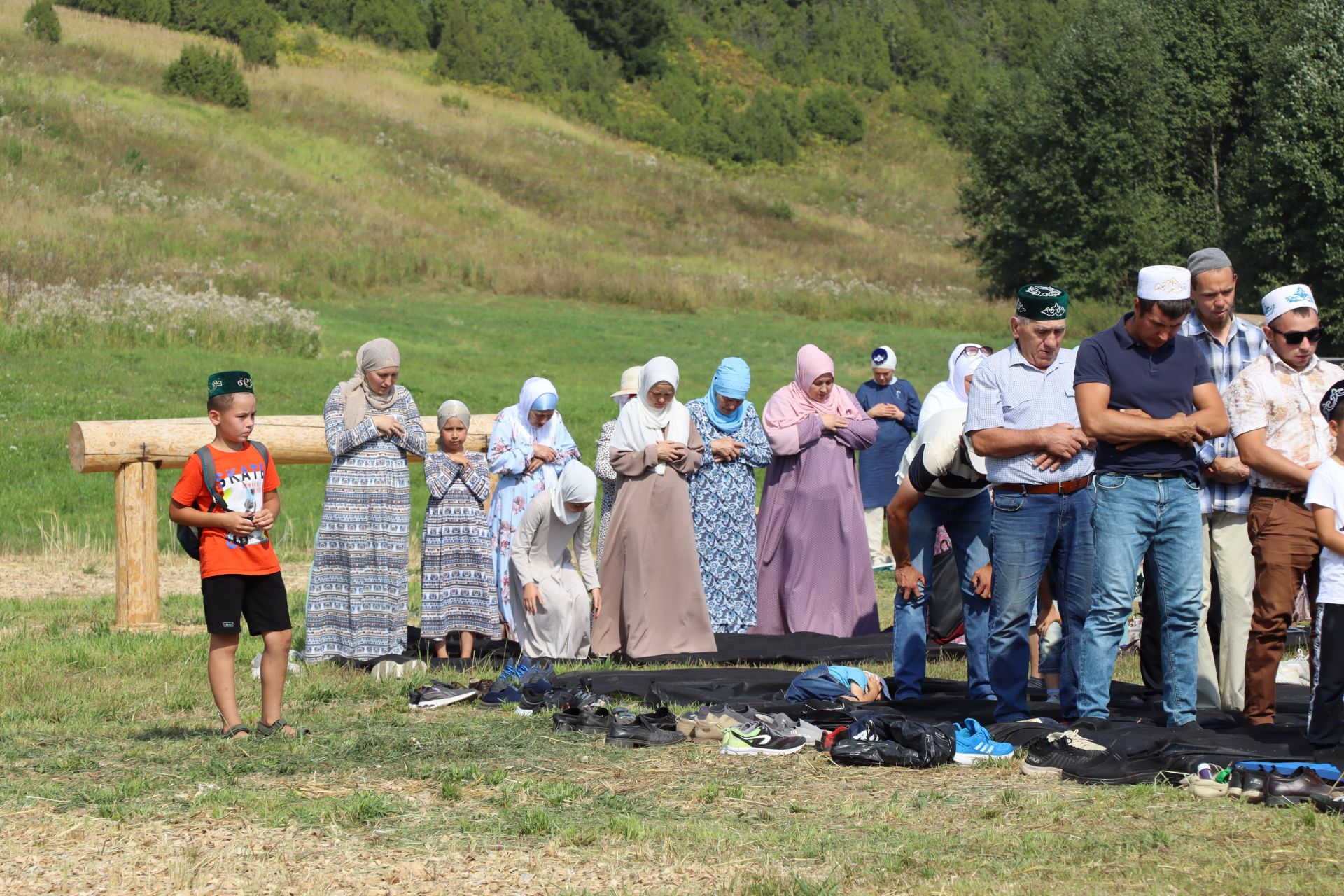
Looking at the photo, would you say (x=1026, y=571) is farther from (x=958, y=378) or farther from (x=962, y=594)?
(x=958, y=378)

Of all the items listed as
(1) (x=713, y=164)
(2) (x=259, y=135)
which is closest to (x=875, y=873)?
(2) (x=259, y=135)

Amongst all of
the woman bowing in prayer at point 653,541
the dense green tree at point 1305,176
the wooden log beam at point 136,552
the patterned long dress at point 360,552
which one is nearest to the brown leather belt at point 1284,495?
the woman bowing in prayer at point 653,541

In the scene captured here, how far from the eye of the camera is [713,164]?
56781 millimetres

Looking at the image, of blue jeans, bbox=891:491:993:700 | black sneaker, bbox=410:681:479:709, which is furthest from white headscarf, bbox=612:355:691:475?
blue jeans, bbox=891:491:993:700

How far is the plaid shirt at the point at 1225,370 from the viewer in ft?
22.2

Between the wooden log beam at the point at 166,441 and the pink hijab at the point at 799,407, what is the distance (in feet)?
7.89

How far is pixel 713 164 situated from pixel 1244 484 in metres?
51.2

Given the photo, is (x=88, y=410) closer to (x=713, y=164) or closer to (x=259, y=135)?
(x=259, y=135)

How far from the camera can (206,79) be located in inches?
1705

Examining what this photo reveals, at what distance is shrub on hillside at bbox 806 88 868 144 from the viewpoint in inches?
2470

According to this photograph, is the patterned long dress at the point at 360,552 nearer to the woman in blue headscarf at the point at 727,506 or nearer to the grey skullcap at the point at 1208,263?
the woman in blue headscarf at the point at 727,506

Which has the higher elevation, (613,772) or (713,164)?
(713,164)

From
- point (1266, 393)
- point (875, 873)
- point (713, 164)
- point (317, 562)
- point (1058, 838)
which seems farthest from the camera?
point (713, 164)

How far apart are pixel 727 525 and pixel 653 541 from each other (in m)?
0.88
